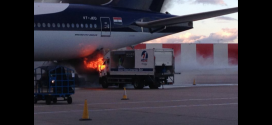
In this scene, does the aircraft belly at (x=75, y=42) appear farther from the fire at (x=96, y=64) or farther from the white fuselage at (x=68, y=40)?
the fire at (x=96, y=64)

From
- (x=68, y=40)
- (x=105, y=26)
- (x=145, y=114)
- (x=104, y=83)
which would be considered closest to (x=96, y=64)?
(x=104, y=83)

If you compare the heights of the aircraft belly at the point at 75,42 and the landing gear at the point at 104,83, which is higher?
the aircraft belly at the point at 75,42

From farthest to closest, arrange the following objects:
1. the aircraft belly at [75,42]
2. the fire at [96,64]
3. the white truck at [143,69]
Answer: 1. the fire at [96,64]
2. the aircraft belly at [75,42]
3. the white truck at [143,69]

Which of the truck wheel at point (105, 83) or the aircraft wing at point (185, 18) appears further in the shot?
the aircraft wing at point (185, 18)

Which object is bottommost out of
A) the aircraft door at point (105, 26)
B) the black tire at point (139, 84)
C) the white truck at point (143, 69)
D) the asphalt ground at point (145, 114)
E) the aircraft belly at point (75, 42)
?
the asphalt ground at point (145, 114)

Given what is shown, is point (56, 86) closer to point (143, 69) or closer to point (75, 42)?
point (143, 69)

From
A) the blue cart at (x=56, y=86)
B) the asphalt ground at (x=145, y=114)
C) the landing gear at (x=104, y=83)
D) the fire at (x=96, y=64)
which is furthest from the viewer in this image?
the fire at (x=96, y=64)

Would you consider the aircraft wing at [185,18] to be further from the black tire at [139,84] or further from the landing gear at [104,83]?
the black tire at [139,84]

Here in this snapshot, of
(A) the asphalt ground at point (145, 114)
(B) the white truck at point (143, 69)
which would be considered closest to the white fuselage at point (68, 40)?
(B) the white truck at point (143, 69)

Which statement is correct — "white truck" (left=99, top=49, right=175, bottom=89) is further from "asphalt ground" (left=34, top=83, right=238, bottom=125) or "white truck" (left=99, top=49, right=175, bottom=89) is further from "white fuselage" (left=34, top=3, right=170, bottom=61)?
"asphalt ground" (left=34, top=83, right=238, bottom=125)

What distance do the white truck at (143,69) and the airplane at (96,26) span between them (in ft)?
7.60

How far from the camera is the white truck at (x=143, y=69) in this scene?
1084 inches
